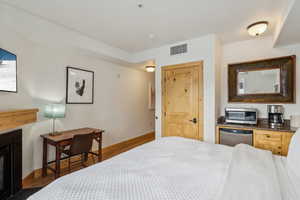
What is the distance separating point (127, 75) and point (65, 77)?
1.80m

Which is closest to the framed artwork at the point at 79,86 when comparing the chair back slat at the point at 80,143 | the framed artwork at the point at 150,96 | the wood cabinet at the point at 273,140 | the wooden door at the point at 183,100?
the chair back slat at the point at 80,143

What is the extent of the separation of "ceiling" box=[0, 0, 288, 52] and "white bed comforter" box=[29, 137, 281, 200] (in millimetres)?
1916

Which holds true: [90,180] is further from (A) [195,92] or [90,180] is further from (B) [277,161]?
(A) [195,92]

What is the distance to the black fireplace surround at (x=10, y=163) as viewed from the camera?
1841 millimetres

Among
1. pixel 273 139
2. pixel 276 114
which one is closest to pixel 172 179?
pixel 273 139

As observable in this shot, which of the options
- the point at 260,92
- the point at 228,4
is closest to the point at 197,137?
the point at 260,92

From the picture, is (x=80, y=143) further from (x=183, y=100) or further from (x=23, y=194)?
(x=183, y=100)

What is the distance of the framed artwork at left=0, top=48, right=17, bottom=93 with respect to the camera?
174cm

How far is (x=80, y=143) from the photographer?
97.2 inches

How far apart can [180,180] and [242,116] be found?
2230 mm

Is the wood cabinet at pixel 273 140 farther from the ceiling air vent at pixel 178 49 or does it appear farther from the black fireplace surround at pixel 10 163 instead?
the black fireplace surround at pixel 10 163

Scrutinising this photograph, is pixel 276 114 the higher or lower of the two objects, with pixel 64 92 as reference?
lower

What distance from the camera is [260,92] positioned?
9.46 feet

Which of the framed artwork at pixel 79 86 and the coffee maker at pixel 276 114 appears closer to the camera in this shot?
the coffee maker at pixel 276 114
